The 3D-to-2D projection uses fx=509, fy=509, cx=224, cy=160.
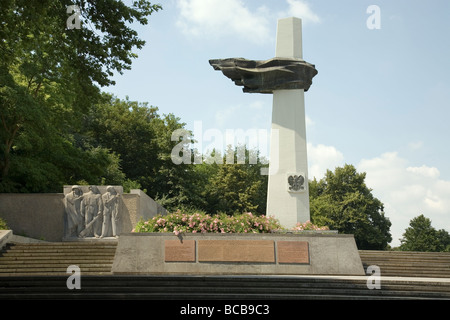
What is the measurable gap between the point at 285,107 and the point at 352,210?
2773cm

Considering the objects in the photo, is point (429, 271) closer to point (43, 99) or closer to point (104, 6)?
point (104, 6)

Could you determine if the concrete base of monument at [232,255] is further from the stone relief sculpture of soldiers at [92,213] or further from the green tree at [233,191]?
the green tree at [233,191]

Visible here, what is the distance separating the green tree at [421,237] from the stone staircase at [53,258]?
1725 inches

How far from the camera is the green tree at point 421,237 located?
172 feet

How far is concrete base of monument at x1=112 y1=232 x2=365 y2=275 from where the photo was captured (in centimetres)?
1375

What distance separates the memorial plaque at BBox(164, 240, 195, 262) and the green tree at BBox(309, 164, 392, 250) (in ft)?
Result: 106

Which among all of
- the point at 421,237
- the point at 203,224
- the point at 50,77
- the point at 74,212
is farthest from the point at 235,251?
the point at 421,237

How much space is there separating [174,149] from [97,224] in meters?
18.9

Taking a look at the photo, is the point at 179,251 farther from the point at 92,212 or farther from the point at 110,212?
the point at 92,212

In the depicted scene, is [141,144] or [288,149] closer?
[288,149]

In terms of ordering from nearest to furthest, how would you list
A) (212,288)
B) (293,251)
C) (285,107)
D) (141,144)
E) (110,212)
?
(212,288) < (293,251) < (110,212) < (285,107) < (141,144)

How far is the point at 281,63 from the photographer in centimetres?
2309

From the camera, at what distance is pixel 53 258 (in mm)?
14867
